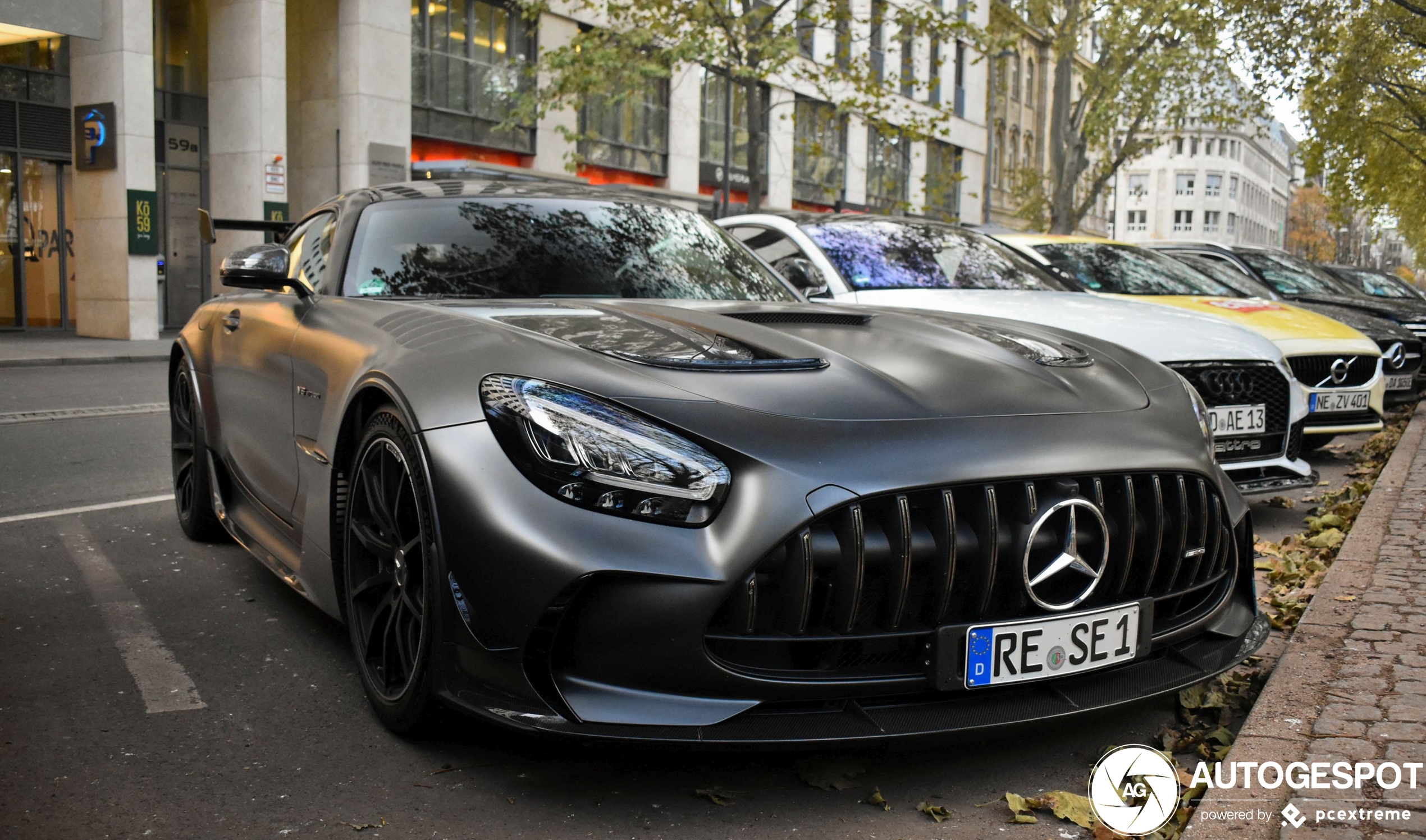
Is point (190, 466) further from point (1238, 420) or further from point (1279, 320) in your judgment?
point (1279, 320)

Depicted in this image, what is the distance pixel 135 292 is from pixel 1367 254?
131518mm

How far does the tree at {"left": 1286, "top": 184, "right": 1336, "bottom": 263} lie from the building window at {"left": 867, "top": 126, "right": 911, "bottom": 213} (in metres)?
78.1

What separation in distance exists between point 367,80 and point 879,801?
20795 mm

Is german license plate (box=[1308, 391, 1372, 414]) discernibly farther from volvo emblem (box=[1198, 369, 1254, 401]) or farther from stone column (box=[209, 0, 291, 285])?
stone column (box=[209, 0, 291, 285])

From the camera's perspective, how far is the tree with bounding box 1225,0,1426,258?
22.8 m

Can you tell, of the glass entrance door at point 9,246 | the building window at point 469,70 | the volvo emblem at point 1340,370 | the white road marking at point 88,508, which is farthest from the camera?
the building window at point 469,70

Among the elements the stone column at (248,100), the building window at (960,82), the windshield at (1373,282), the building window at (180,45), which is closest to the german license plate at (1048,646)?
the windshield at (1373,282)

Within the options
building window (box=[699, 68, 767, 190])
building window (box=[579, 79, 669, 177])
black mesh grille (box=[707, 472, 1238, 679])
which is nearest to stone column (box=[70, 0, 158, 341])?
building window (box=[579, 79, 669, 177])

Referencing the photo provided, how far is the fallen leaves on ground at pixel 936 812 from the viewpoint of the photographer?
8.60 feet

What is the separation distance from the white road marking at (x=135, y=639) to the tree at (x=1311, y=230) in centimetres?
11349

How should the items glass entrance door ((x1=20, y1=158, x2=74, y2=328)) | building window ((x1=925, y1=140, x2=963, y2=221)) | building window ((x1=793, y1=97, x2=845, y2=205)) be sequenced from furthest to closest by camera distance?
building window ((x1=925, y1=140, x2=963, y2=221))
building window ((x1=793, y1=97, x2=845, y2=205))
glass entrance door ((x1=20, y1=158, x2=74, y2=328))

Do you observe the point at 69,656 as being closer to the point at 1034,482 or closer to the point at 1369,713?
the point at 1034,482

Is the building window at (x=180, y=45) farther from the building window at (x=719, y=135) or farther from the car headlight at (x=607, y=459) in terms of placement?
the car headlight at (x=607, y=459)

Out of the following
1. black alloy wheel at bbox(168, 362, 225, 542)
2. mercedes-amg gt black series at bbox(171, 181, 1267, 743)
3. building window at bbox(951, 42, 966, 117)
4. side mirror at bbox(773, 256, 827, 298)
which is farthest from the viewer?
building window at bbox(951, 42, 966, 117)
